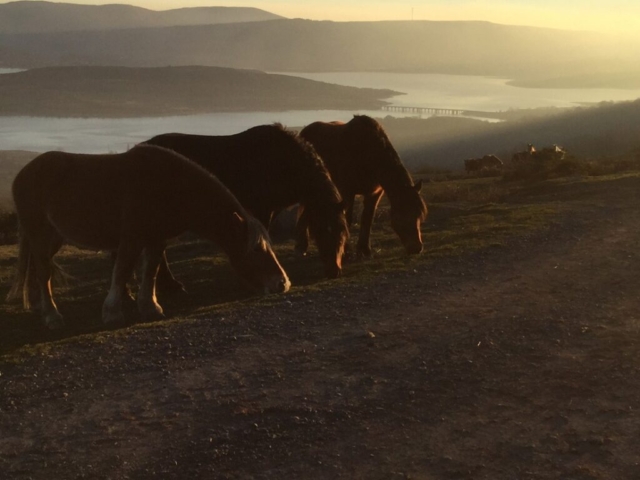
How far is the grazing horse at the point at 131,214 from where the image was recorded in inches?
323

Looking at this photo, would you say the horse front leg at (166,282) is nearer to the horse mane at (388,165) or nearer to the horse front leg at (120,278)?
the horse front leg at (120,278)

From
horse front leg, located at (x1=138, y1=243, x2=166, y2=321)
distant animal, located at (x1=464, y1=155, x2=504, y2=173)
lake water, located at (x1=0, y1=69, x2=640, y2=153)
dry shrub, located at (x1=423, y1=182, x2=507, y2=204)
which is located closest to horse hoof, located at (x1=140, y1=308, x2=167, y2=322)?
horse front leg, located at (x1=138, y1=243, x2=166, y2=321)

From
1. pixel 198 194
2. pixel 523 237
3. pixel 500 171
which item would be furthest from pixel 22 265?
pixel 500 171

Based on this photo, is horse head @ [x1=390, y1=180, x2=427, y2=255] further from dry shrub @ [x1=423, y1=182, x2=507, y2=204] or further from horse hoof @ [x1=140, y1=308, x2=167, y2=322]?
dry shrub @ [x1=423, y1=182, x2=507, y2=204]

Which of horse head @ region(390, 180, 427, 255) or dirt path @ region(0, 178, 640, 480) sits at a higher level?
horse head @ region(390, 180, 427, 255)

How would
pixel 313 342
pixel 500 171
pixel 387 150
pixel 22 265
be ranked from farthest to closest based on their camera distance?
pixel 500 171 → pixel 387 150 → pixel 22 265 → pixel 313 342

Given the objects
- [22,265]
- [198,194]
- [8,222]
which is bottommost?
[8,222]

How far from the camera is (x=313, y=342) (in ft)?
23.4

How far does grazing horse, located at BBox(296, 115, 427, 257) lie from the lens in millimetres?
11477

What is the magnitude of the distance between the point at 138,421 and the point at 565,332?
13.8ft

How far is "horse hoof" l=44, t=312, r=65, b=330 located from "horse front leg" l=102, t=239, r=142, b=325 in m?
0.52

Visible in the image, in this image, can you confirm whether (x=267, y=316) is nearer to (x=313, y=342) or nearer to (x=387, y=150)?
(x=313, y=342)

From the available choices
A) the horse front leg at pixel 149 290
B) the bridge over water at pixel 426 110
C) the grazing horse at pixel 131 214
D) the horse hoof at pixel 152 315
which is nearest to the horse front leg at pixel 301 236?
the grazing horse at pixel 131 214

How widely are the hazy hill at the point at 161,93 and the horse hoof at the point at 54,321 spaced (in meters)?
76.1
